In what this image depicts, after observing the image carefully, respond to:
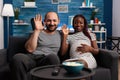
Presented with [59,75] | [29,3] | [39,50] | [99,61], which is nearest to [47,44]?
[39,50]

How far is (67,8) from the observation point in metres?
6.67

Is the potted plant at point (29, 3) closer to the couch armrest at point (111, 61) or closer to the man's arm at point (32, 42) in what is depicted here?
the man's arm at point (32, 42)

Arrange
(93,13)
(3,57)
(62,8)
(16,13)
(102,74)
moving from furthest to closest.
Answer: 1. (62,8)
2. (93,13)
3. (16,13)
4. (3,57)
5. (102,74)

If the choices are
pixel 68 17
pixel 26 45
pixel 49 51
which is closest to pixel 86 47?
pixel 49 51

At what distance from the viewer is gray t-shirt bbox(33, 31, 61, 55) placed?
2875mm

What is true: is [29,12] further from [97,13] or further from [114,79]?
[114,79]

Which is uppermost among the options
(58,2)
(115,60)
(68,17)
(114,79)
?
(58,2)

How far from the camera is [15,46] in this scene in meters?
3.08

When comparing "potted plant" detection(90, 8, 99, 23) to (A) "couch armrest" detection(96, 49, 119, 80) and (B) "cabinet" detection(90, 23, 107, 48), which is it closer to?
(B) "cabinet" detection(90, 23, 107, 48)

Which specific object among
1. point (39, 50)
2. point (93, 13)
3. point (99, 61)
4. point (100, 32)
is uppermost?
point (93, 13)

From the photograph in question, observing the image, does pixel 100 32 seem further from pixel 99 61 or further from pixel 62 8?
pixel 99 61

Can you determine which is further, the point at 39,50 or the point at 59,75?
the point at 39,50

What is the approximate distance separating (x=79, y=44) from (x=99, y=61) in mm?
361

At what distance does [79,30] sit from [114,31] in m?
3.90
